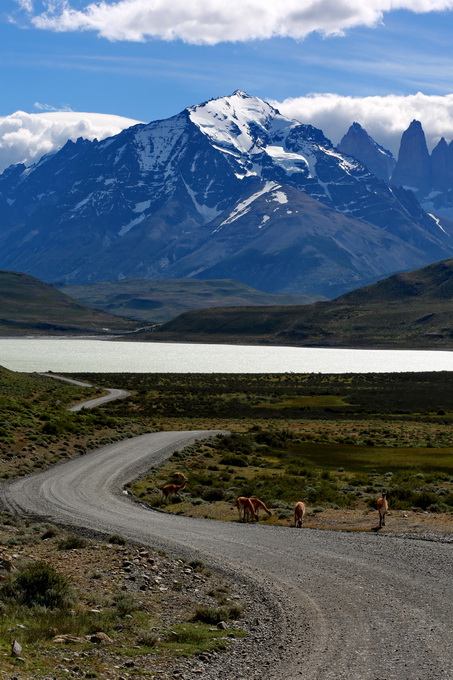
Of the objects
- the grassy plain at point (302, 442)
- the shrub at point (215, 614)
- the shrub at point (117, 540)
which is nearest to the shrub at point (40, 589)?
the shrub at point (215, 614)

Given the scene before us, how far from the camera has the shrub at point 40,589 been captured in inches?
655

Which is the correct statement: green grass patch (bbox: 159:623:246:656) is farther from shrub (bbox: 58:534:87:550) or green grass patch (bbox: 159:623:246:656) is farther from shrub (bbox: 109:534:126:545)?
shrub (bbox: 109:534:126:545)

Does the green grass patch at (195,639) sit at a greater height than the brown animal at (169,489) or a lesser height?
greater

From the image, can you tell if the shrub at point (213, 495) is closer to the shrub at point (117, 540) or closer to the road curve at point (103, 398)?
the shrub at point (117, 540)

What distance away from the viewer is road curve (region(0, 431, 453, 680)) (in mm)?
14477

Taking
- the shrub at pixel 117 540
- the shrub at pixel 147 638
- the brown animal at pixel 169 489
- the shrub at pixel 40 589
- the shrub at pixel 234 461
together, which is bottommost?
the shrub at pixel 234 461

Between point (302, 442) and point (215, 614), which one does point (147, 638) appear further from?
point (302, 442)

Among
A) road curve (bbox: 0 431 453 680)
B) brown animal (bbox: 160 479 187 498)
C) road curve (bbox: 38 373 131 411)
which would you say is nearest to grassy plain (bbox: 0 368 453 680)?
brown animal (bbox: 160 479 187 498)

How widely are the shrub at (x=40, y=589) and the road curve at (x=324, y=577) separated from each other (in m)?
4.51

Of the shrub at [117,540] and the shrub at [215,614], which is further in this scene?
the shrub at [117,540]

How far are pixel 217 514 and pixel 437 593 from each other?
15.1m

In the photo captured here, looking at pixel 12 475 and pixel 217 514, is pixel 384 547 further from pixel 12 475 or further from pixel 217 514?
pixel 12 475

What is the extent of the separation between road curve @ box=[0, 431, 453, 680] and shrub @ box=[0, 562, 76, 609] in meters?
4.51

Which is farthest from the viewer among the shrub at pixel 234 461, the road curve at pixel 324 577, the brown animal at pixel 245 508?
the shrub at pixel 234 461
